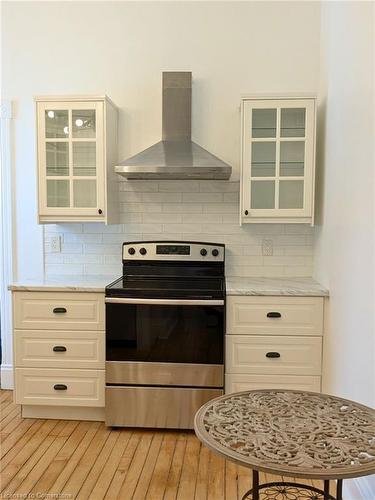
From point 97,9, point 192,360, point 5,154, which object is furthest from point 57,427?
point 97,9

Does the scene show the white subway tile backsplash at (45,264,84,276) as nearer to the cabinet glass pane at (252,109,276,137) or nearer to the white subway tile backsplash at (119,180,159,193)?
the white subway tile backsplash at (119,180,159,193)

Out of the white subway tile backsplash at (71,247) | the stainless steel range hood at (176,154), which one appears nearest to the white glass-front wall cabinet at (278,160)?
the stainless steel range hood at (176,154)

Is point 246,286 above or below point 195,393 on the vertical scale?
above

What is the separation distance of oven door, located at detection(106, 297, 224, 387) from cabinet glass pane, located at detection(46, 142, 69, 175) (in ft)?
3.27

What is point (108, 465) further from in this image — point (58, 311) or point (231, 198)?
point (231, 198)

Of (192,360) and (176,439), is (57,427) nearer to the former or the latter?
(176,439)

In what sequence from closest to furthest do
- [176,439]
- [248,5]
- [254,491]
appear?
[254,491] → [176,439] → [248,5]

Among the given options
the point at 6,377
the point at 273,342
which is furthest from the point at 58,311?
the point at 273,342

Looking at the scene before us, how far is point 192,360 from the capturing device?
289 centimetres

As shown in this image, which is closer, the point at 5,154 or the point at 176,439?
the point at 176,439

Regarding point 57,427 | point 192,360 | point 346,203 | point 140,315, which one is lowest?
point 57,427

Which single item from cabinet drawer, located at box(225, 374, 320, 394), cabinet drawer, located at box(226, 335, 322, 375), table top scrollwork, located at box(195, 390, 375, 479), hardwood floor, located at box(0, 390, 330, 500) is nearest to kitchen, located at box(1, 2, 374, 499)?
hardwood floor, located at box(0, 390, 330, 500)

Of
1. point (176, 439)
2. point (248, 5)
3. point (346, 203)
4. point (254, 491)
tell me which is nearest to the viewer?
point (254, 491)

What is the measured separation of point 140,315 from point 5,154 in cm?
171
